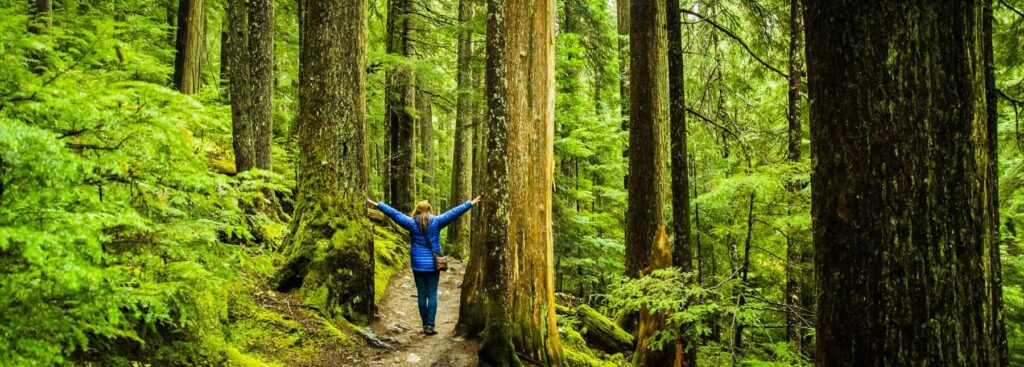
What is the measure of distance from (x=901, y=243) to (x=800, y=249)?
7663 mm

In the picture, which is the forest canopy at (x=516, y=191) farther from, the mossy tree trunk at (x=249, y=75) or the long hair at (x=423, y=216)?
the long hair at (x=423, y=216)

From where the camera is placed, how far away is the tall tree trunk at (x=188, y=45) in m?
10.6

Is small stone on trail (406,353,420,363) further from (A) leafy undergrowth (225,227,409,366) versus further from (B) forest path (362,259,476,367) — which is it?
(A) leafy undergrowth (225,227,409,366)

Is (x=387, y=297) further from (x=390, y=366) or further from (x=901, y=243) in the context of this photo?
(x=901, y=243)

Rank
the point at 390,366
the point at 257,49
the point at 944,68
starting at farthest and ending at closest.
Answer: the point at 257,49 → the point at 390,366 → the point at 944,68

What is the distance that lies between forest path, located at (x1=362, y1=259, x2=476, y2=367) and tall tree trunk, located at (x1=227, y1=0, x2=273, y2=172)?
3.40 m

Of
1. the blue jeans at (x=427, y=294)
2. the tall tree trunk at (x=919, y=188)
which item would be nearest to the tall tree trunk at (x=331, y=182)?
the blue jeans at (x=427, y=294)

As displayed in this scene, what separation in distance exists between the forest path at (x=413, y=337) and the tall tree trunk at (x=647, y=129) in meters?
3.01

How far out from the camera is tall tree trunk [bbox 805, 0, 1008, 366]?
76.5 inches

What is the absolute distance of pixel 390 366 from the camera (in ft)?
19.9

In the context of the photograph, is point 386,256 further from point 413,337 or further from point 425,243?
point 425,243

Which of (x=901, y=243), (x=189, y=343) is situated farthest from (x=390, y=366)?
(x=901, y=243)

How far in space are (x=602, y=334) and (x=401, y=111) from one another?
835 centimetres

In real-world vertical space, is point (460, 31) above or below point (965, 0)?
above
